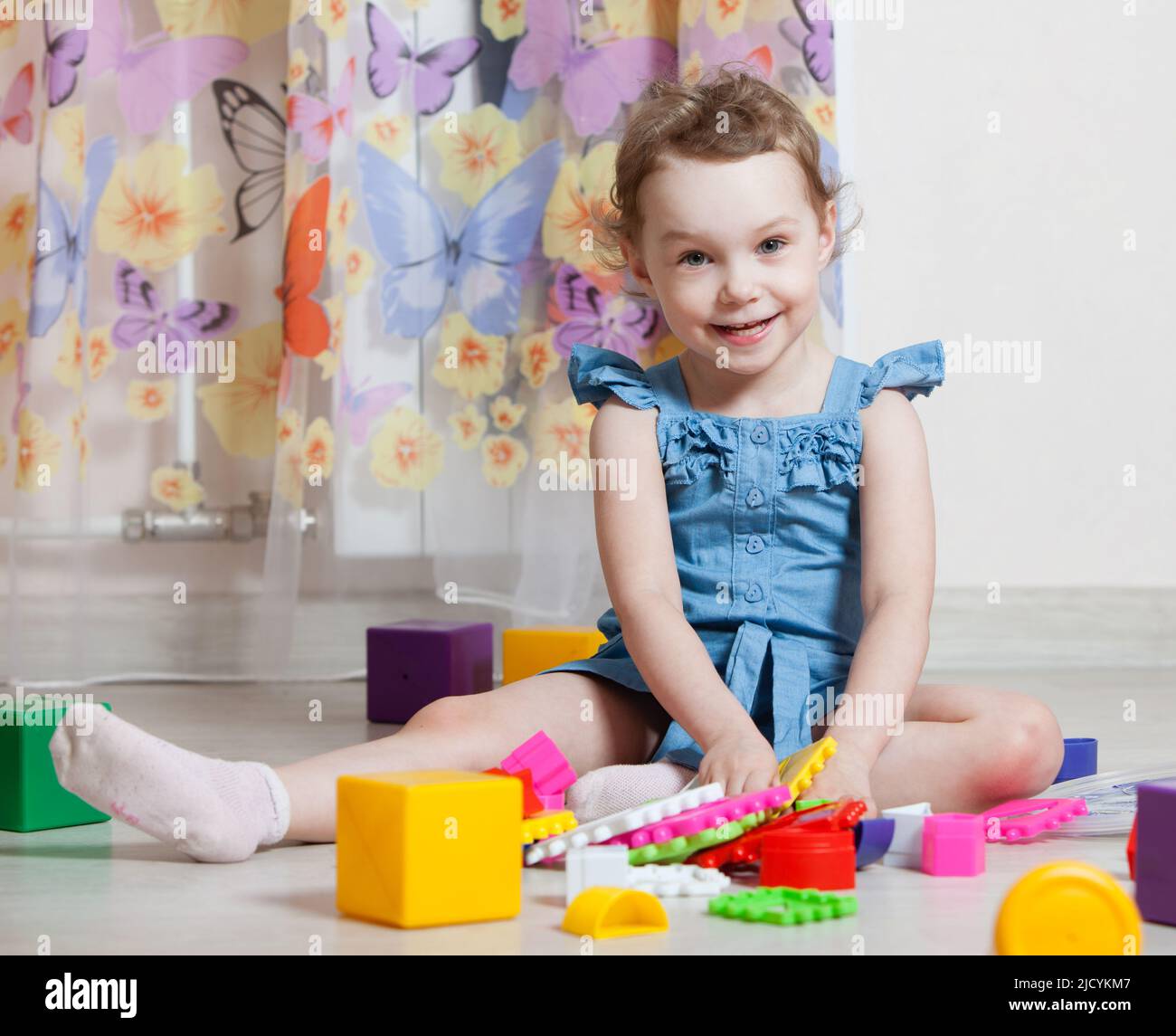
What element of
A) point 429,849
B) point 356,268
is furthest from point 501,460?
point 429,849

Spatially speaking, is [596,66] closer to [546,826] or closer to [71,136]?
[71,136]

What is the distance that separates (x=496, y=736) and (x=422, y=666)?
0.51 meters

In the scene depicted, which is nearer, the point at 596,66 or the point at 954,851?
the point at 954,851

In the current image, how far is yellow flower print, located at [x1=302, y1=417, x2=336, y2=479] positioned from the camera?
5.78ft

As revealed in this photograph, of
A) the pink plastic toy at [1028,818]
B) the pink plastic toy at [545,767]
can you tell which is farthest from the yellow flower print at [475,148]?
the pink plastic toy at [1028,818]

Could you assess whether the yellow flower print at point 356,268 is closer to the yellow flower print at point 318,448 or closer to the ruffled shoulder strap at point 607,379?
the yellow flower print at point 318,448

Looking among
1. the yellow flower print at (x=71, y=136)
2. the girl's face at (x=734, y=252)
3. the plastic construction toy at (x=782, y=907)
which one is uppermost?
the yellow flower print at (x=71, y=136)

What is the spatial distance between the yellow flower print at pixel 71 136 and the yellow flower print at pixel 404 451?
0.44m

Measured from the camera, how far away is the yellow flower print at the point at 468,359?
1.80 metres

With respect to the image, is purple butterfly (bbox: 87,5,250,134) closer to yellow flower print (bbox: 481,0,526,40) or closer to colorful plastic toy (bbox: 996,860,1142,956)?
yellow flower print (bbox: 481,0,526,40)

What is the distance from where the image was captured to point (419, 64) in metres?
1.81

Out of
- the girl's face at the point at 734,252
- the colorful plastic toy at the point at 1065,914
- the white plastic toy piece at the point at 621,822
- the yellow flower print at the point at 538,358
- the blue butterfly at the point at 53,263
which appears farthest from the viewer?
the yellow flower print at the point at 538,358

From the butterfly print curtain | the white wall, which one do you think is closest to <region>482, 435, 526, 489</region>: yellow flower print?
the butterfly print curtain
